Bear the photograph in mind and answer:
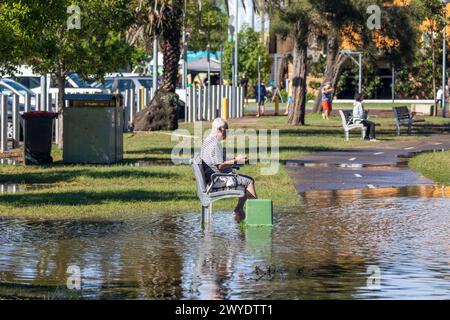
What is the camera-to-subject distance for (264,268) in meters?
12.1

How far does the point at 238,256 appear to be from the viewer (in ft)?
42.3

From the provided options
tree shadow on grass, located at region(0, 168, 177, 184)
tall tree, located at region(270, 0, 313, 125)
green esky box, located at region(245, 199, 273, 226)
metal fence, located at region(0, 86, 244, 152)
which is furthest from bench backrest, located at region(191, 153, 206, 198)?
tall tree, located at region(270, 0, 313, 125)

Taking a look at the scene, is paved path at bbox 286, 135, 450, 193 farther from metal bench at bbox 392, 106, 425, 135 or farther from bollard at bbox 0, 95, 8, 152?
bollard at bbox 0, 95, 8, 152

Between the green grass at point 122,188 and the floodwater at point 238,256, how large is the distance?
0.83m

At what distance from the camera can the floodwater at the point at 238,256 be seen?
1077 cm

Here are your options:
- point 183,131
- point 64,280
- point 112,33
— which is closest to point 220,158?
point 64,280

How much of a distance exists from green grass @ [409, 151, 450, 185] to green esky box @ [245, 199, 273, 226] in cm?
719

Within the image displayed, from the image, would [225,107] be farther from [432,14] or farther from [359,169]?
[359,169]

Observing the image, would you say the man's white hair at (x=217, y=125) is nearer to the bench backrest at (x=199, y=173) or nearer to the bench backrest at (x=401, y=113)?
the bench backrest at (x=199, y=173)

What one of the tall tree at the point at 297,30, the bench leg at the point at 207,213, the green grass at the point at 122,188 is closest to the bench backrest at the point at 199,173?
the bench leg at the point at 207,213

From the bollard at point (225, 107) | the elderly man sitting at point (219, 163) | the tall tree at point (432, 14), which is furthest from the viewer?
the bollard at point (225, 107)

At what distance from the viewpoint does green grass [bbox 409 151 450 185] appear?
2298 centimetres

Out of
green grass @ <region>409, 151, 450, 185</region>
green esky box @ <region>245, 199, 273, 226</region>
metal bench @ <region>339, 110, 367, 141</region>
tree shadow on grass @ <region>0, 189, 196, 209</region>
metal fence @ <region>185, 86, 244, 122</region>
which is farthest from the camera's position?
metal fence @ <region>185, 86, 244, 122</region>
